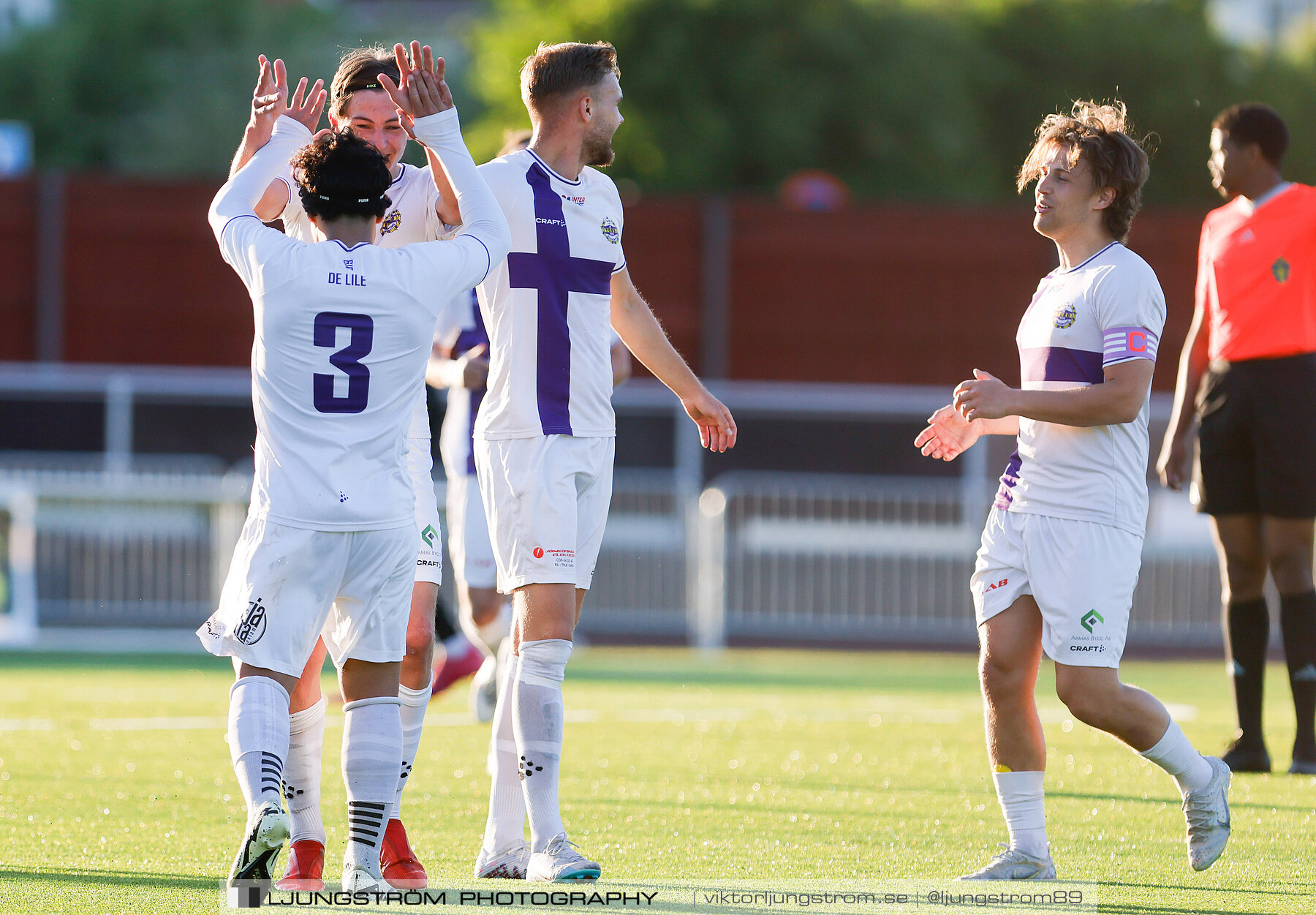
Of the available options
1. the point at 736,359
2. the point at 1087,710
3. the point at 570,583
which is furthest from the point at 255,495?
the point at 736,359

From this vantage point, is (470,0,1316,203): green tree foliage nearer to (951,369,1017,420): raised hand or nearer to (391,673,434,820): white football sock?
(391,673,434,820): white football sock

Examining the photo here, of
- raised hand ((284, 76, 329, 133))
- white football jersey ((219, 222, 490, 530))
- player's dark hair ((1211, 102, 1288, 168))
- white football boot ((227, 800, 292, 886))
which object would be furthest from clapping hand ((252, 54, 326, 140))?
player's dark hair ((1211, 102, 1288, 168))

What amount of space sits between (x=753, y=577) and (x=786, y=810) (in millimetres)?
9646

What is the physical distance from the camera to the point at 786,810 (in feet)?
20.4

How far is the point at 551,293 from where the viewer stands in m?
5.12

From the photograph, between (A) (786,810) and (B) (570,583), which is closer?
(B) (570,583)

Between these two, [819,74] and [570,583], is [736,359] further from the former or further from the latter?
[819,74]

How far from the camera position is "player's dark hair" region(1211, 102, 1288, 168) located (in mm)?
7422

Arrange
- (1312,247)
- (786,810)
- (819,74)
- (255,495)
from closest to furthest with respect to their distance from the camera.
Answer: (255,495), (786,810), (1312,247), (819,74)

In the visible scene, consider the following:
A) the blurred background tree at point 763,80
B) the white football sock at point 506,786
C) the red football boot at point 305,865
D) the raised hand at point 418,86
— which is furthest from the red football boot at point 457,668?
the blurred background tree at point 763,80

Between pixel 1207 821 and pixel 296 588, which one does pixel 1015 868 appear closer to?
pixel 1207 821

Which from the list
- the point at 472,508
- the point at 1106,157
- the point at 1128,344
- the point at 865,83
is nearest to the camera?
the point at 1128,344

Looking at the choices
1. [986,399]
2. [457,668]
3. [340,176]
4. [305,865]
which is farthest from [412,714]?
[457,668]

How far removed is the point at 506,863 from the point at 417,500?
1.10 m
